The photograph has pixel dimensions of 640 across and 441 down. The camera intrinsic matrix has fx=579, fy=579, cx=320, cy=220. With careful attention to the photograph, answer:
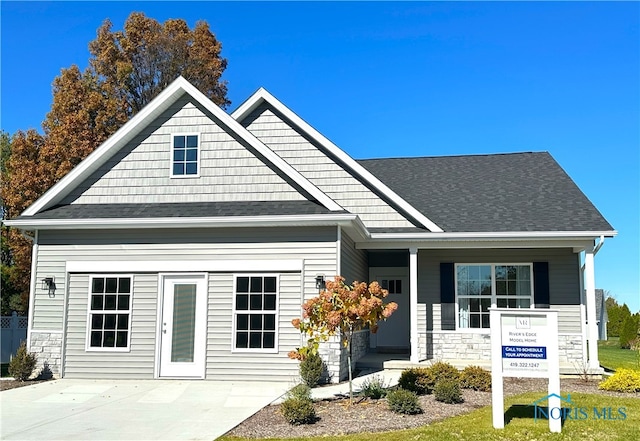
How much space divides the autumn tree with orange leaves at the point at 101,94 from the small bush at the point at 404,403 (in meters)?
17.3

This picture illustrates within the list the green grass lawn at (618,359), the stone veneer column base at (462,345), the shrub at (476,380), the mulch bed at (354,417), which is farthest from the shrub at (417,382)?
the green grass lawn at (618,359)

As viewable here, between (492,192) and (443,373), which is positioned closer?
(443,373)

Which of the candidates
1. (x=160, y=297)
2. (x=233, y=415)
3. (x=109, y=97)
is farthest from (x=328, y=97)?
(x=233, y=415)

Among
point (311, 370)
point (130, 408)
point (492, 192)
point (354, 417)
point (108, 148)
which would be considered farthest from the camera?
point (492, 192)

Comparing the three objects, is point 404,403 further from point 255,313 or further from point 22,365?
point 22,365

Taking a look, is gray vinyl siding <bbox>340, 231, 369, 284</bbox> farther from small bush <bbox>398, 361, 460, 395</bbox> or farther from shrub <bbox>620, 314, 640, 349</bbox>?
shrub <bbox>620, 314, 640, 349</bbox>

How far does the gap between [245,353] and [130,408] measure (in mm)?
3109

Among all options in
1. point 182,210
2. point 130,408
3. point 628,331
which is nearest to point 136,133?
point 182,210

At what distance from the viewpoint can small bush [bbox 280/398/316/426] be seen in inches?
310

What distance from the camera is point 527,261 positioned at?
576 inches

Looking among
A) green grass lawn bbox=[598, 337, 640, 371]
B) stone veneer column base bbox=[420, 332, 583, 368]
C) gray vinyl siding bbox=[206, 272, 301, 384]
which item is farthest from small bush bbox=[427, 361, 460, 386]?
green grass lawn bbox=[598, 337, 640, 371]

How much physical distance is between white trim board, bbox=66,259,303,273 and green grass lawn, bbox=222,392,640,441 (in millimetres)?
5021

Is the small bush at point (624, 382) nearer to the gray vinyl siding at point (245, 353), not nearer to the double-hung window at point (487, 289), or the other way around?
the double-hung window at point (487, 289)

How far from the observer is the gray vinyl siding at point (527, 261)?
Result: 14328mm
